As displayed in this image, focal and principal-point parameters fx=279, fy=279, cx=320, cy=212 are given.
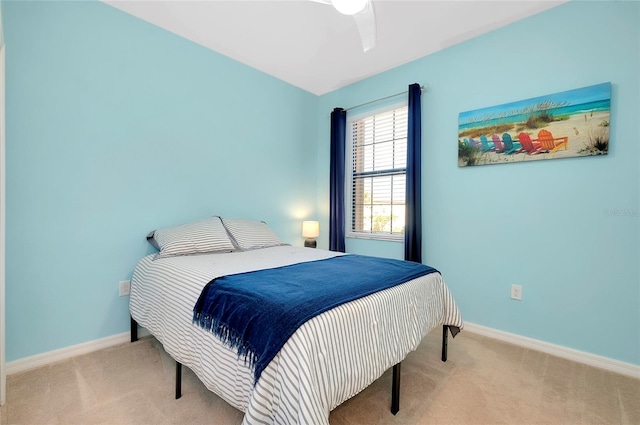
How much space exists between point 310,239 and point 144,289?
200 cm

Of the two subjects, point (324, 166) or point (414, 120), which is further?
point (324, 166)

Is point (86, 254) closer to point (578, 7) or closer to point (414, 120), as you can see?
point (414, 120)

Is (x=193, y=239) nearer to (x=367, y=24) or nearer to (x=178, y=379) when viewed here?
(x=178, y=379)

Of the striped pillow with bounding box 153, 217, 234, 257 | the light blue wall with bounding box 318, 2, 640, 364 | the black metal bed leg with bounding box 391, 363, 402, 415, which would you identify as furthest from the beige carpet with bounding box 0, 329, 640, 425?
the striped pillow with bounding box 153, 217, 234, 257

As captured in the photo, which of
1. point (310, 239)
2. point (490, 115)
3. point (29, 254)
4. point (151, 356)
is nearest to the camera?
point (29, 254)

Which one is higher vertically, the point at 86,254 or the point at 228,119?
the point at 228,119

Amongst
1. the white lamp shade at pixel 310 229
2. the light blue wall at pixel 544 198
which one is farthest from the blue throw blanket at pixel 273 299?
the white lamp shade at pixel 310 229

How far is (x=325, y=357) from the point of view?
1079 millimetres

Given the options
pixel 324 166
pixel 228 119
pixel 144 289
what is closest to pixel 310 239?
pixel 324 166

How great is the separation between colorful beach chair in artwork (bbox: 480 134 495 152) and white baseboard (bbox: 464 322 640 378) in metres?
1.58

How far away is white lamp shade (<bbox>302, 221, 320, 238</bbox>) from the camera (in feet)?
11.6

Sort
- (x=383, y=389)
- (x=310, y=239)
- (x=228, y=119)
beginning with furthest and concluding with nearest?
(x=310, y=239) < (x=228, y=119) < (x=383, y=389)

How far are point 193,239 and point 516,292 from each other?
8.85ft

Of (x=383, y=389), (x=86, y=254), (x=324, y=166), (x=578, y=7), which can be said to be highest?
(x=578, y=7)
